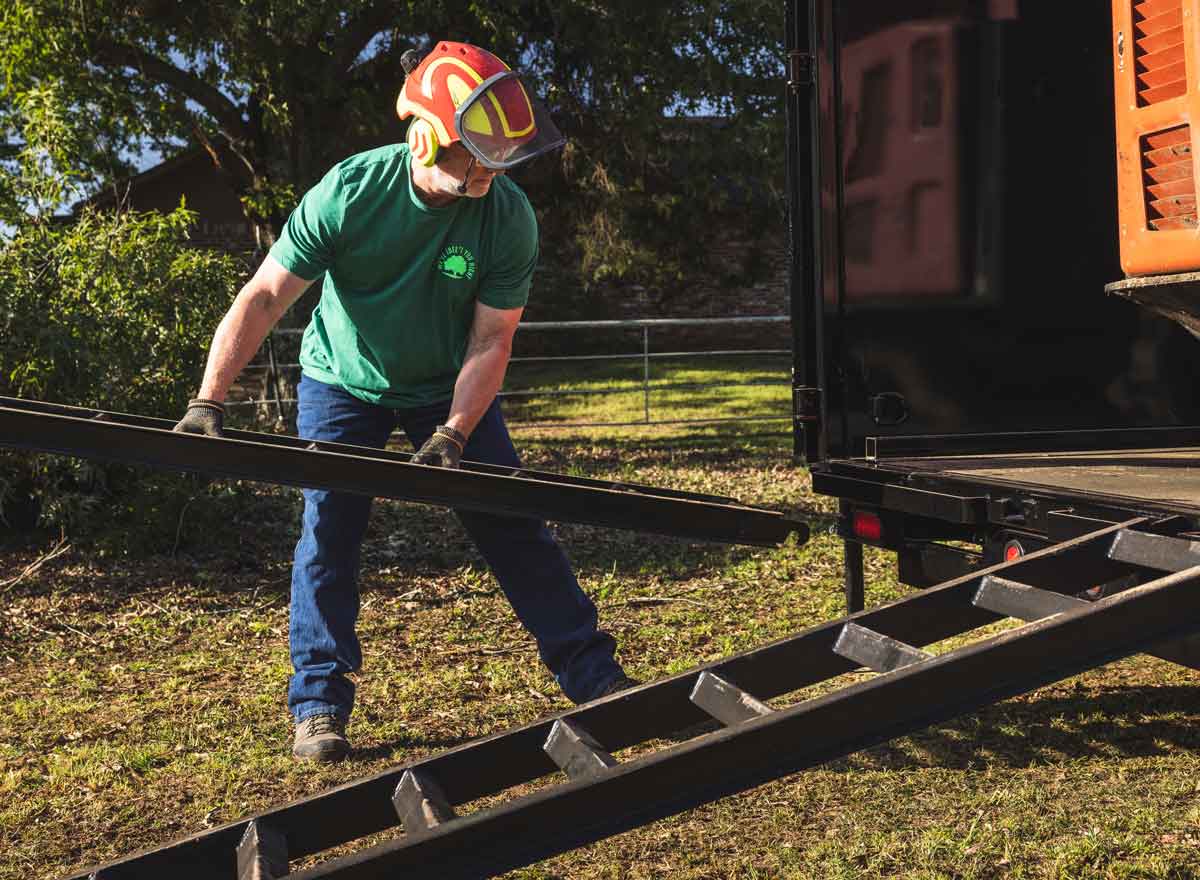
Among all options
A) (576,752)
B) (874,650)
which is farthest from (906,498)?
(576,752)

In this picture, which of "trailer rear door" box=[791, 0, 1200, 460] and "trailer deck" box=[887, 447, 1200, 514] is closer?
"trailer deck" box=[887, 447, 1200, 514]

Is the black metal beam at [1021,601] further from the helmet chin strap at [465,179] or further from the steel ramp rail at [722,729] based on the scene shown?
the helmet chin strap at [465,179]

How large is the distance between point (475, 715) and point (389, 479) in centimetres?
151

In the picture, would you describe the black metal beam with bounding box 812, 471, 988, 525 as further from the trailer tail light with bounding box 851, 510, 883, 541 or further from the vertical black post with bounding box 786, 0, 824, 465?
the vertical black post with bounding box 786, 0, 824, 465

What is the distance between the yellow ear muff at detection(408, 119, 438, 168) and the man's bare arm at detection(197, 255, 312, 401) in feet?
1.65

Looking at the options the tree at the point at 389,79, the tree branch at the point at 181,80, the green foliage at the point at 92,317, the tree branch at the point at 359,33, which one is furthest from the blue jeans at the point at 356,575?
the tree branch at the point at 181,80

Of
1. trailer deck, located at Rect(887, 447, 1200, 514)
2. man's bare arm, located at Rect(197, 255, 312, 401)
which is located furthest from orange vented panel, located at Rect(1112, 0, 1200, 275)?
man's bare arm, located at Rect(197, 255, 312, 401)

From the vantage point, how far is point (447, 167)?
360cm

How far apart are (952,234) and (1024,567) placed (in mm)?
1955

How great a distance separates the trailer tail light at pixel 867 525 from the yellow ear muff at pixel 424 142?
71.5 inches

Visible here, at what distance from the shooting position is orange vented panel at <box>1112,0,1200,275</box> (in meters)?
3.35

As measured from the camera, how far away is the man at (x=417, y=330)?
3535 mm

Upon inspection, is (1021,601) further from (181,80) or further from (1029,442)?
(181,80)

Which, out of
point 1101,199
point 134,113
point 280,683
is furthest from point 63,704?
point 134,113
